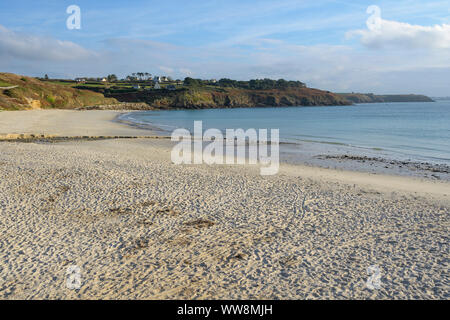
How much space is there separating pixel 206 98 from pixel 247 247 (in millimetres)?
118767

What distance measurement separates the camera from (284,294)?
561cm

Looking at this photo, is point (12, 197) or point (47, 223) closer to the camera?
point (47, 223)

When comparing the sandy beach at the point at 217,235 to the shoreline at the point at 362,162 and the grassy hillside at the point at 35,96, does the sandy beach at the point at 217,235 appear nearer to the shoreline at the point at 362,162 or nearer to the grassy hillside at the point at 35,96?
the shoreline at the point at 362,162

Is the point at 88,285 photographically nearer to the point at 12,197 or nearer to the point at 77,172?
the point at 12,197

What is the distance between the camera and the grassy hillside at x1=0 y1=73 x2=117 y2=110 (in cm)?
5625

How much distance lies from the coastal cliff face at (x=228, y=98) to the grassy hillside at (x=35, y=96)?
19910 mm

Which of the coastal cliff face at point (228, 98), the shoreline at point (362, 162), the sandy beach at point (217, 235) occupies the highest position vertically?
the coastal cliff face at point (228, 98)

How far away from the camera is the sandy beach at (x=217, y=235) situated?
5.87m

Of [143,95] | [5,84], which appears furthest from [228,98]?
[5,84]

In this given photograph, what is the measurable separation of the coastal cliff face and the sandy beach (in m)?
94.6

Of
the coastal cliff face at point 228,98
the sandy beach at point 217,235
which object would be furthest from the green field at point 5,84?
the sandy beach at point 217,235

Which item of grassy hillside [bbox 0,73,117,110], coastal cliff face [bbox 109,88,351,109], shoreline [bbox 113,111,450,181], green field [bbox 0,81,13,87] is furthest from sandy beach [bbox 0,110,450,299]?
coastal cliff face [bbox 109,88,351,109]
